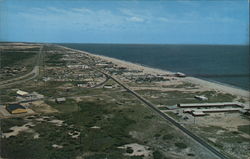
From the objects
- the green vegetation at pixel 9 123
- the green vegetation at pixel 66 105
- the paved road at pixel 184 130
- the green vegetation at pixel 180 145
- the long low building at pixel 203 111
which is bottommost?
the green vegetation at pixel 9 123

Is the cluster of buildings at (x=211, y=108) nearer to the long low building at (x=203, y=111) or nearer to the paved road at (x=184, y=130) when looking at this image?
the long low building at (x=203, y=111)

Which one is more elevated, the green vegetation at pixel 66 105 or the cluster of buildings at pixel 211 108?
the cluster of buildings at pixel 211 108

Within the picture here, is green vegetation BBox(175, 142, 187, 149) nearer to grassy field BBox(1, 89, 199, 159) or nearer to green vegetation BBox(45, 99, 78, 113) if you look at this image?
grassy field BBox(1, 89, 199, 159)

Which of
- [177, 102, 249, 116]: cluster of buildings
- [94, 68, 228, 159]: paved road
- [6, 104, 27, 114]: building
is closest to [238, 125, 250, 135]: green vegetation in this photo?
[177, 102, 249, 116]: cluster of buildings

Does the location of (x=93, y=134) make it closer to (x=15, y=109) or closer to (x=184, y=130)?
(x=184, y=130)

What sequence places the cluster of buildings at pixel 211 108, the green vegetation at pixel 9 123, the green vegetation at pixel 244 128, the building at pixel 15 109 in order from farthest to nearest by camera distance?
the cluster of buildings at pixel 211 108
the building at pixel 15 109
the green vegetation at pixel 244 128
the green vegetation at pixel 9 123

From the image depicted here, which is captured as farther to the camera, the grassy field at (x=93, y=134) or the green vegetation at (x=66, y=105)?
the green vegetation at (x=66, y=105)

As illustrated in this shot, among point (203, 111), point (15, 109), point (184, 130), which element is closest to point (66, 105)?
point (15, 109)

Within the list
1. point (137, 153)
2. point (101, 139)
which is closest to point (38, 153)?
point (101, 139)

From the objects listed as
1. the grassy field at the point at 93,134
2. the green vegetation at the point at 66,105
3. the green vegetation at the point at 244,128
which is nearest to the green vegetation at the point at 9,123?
the grassy field at the point at 93,134

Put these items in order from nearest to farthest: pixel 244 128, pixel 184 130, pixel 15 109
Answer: pixel 184 130 → pixel 244 128 → pixel 15 109

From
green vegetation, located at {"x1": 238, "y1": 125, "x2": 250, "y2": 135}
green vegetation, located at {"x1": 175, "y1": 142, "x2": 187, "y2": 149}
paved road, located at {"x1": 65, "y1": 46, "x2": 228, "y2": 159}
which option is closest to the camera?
paved road, located at {"x1": 65, "y1": 46, "x2": 228, "y2": 159}
